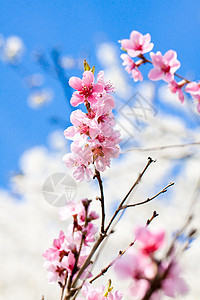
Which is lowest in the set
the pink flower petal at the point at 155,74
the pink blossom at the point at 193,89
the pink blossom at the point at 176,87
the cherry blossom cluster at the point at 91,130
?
the pink blossom at the point at 193,89

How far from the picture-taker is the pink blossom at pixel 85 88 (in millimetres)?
946

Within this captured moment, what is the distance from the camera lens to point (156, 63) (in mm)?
798

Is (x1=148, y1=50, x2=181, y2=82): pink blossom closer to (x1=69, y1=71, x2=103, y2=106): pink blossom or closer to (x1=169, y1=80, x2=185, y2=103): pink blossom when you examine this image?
(x1=169, y1=80, x2=185, y2=103): pink blossom

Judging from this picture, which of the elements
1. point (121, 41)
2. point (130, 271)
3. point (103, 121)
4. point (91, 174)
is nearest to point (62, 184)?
point (91, 174)

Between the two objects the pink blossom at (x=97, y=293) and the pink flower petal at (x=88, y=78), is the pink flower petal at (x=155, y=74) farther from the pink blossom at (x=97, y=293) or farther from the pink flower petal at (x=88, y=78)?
the pink blossom at (x=97, y=293)

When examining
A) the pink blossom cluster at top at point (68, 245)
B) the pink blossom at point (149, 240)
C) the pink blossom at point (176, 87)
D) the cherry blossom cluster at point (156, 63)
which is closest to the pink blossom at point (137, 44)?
the cherry blossom cluster at point (156, 63)

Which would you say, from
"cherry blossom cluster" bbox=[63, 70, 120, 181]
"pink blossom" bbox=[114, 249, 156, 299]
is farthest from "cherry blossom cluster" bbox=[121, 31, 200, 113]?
"pink blossom" bbox=[114, 249, 156, 299]

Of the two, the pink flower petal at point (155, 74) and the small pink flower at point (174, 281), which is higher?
the pink flower petal at point (155, 74)

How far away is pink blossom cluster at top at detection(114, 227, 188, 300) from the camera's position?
0.43 metres

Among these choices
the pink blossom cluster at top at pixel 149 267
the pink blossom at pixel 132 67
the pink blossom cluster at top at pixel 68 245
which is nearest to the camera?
the pink blossom cluster at top at pixel 149 267

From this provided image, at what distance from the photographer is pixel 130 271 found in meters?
0.45

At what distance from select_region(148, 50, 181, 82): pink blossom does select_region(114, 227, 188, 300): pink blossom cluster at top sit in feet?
1.49

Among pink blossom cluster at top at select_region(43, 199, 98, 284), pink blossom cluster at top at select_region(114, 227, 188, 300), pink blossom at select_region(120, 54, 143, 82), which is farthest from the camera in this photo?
pink blossom at select_region(120, 54, 143, 82)

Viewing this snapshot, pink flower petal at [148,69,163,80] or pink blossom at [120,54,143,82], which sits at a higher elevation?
pink blossom at [120,54,143,82]
